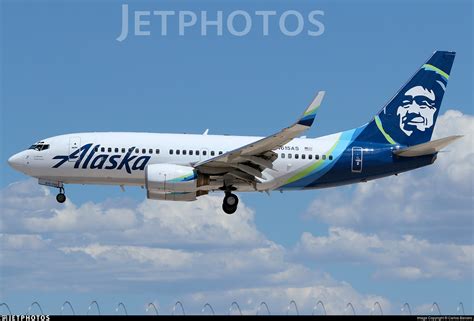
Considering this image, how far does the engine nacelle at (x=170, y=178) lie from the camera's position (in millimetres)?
68375

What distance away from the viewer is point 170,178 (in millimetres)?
68438

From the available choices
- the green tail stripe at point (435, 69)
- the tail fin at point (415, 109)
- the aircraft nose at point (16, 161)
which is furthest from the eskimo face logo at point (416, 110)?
the aircraft nose at point (16, 161)

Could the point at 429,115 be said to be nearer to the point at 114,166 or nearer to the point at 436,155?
Answer: the point at 436,155

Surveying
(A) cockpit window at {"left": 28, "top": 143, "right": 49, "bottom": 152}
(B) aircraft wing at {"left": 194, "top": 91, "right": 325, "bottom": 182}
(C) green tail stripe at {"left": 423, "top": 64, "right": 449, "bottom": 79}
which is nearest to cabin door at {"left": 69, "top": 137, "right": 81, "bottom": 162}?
(A) cockpit window at {"left": 28, "top": 143, "right": 49, "bottom": 152}

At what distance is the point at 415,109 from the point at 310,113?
14.5m

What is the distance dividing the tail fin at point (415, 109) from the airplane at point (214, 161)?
0.70m

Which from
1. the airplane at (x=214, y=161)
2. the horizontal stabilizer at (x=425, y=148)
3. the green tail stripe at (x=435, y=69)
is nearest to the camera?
the airplane at (x=214, y=161)

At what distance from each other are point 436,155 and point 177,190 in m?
15.9

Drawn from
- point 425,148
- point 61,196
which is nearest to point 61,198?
point 61,196

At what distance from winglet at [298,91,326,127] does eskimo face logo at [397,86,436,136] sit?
1233cm

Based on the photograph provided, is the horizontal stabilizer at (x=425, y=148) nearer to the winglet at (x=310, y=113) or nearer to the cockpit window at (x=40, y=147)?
the winglet at (x=310, y=113)

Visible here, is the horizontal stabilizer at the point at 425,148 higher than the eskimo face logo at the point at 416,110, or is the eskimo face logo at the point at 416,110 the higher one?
the eskimo face logo at the point at 416,110

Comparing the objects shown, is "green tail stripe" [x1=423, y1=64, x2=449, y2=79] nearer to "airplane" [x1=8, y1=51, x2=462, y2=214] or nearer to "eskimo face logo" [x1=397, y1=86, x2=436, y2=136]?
"eskimo face logo" [x1=397, y1=86, x2=436, y2=136]

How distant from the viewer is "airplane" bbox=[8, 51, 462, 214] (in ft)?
227
